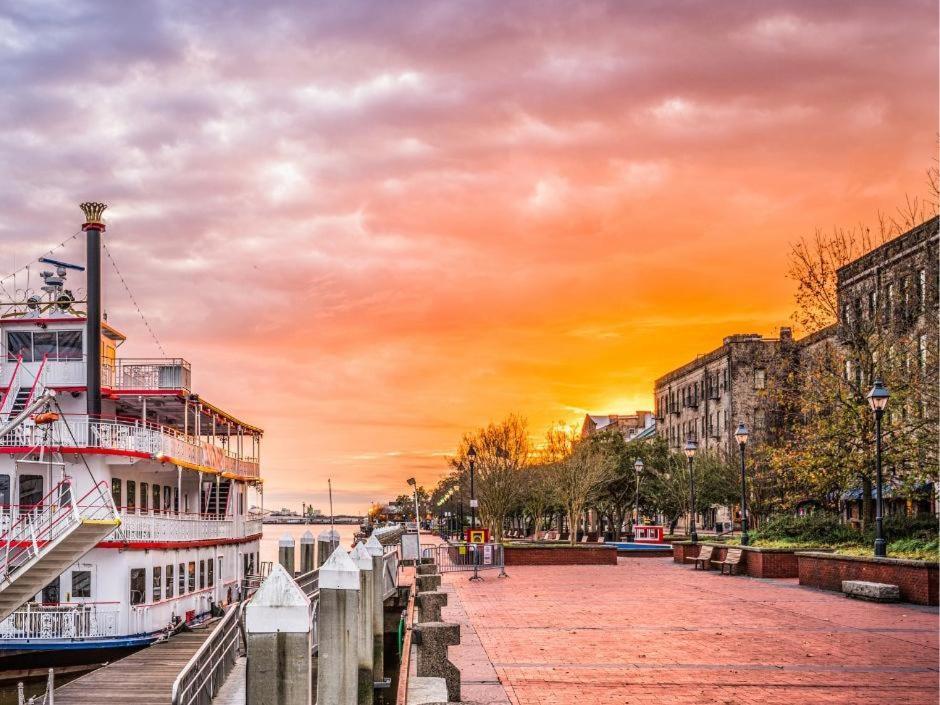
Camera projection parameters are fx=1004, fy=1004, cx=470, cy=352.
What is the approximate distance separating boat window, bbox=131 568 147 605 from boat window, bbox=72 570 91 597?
1.05 meters

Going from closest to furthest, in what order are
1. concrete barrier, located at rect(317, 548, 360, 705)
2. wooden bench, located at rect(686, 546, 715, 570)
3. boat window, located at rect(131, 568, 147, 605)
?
concrete barrier, located at rect(317, 548, 360, 705)
boat window, located at rect(131, 568, 147, 605)
wooden bench, located at rect(686, 546, 715, 570)

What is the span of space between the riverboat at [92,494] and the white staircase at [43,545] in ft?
0.13

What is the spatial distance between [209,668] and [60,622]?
8663 mm

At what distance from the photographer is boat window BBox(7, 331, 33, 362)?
2939 cm

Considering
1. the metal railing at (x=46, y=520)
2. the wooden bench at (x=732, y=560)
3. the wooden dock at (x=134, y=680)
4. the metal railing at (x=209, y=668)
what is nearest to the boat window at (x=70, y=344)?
the metal railing at (x=46, y=520)

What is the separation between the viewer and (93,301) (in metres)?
29.9

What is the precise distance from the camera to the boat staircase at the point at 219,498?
122 feet

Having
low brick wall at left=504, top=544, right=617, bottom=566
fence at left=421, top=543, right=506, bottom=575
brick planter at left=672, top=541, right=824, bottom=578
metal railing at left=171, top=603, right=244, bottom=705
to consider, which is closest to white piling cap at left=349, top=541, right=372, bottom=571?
metal railing at left=171, top=603, right=244, bottom=705

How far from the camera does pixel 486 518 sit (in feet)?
218

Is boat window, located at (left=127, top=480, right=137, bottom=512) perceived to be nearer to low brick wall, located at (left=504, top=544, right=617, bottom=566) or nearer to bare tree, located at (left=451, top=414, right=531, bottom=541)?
low brick wall, located at (left=504, top=544, right=617, bottom=566)

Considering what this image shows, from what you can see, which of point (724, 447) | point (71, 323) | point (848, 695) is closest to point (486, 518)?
point (724, 447)

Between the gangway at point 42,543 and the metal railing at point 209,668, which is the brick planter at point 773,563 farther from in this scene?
the gangway at point 42,543

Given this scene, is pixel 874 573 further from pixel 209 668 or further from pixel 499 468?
pixel 499 468

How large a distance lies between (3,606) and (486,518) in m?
46.6
